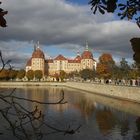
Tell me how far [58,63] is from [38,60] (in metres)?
11.0

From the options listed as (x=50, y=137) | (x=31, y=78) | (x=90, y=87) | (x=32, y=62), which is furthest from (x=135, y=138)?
(x=32, y=62)

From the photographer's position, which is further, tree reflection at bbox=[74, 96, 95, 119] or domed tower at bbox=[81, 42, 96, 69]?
domed tower at bbox=[81, 42, 96, 69]

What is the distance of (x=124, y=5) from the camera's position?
7.39 ft

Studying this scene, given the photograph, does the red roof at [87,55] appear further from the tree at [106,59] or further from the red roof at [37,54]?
the tree at [106,59]

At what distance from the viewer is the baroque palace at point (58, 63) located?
439 feet

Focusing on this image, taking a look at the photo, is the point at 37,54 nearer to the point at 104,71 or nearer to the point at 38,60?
the point at 38,60

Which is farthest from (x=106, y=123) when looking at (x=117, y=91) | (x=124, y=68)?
(x=124, y=68)

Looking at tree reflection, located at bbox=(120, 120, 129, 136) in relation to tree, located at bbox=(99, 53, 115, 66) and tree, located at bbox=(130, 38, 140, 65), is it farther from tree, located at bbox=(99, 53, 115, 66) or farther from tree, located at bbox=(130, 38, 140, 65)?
tree, located at bbox=(99, 53, 115, 66)

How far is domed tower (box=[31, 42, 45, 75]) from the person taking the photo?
134 m

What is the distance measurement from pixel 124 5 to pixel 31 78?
365ft

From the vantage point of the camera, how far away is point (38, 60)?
135 meters

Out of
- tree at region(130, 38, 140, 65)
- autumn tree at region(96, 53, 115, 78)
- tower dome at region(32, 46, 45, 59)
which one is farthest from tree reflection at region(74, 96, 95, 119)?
tower dome at region(32, 46, 45, 59)

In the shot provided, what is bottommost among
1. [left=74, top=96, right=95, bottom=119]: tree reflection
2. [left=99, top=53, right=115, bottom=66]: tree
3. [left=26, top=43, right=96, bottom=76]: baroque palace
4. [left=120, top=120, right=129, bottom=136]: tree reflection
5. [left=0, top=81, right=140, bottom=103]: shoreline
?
[left=120, top=120, right=129, bottom=136]: tree reflection

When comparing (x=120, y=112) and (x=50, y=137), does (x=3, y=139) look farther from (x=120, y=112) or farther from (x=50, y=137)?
(x=120, y=112)
